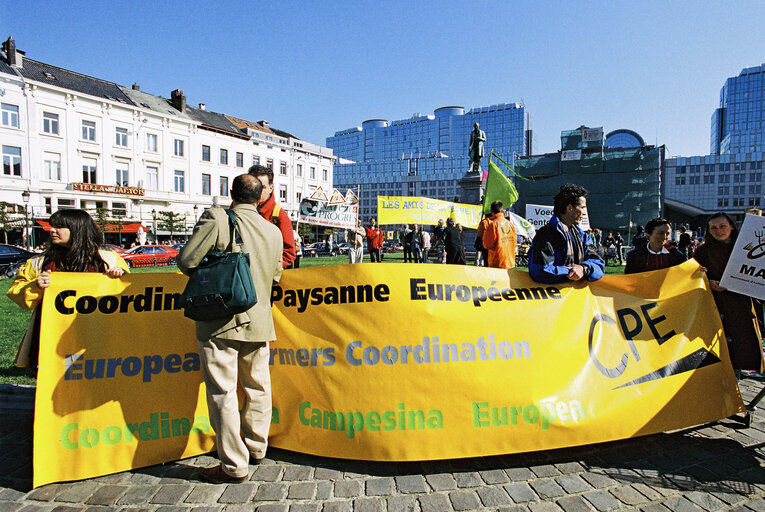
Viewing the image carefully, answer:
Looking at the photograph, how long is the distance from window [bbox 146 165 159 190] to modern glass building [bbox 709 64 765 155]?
150 metres

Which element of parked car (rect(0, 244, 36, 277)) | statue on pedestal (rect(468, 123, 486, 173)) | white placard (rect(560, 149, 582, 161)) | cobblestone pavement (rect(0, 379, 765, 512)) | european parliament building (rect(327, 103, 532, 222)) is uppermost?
european parliament building (rect(327, 103, 532, 222))

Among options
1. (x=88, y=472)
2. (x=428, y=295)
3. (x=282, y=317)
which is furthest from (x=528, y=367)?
(x=88, y=472)

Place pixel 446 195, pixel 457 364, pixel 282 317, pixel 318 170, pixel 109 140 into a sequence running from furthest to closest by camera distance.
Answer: pixel 446 195 < pixel 318 170 < pixel 109 140 < pixel 282 317 < pixel 457 364

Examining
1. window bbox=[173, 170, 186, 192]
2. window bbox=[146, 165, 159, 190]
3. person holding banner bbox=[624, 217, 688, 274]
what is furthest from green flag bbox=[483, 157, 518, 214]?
window bbox=[173, 170, 186, 192]

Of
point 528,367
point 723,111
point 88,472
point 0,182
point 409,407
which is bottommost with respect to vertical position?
point 88,472

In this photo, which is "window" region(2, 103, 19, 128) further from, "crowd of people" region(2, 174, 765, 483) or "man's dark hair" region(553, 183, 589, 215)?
"man's dark hair" region(553, 183, 589, 215)

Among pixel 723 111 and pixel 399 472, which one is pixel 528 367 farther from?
pixel 723 111

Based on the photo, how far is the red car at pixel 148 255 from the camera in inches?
843

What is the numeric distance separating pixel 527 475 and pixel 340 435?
48.7 inches

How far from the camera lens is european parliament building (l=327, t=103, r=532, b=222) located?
5546 inches

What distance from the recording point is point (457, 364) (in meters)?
3.05

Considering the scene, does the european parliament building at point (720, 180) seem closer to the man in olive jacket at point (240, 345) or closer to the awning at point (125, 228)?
the awning at point (125, 228)

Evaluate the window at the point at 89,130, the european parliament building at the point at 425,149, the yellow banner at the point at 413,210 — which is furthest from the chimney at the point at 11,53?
the european parliament building at the point at 425,149

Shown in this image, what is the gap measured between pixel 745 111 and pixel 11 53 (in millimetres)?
166236
